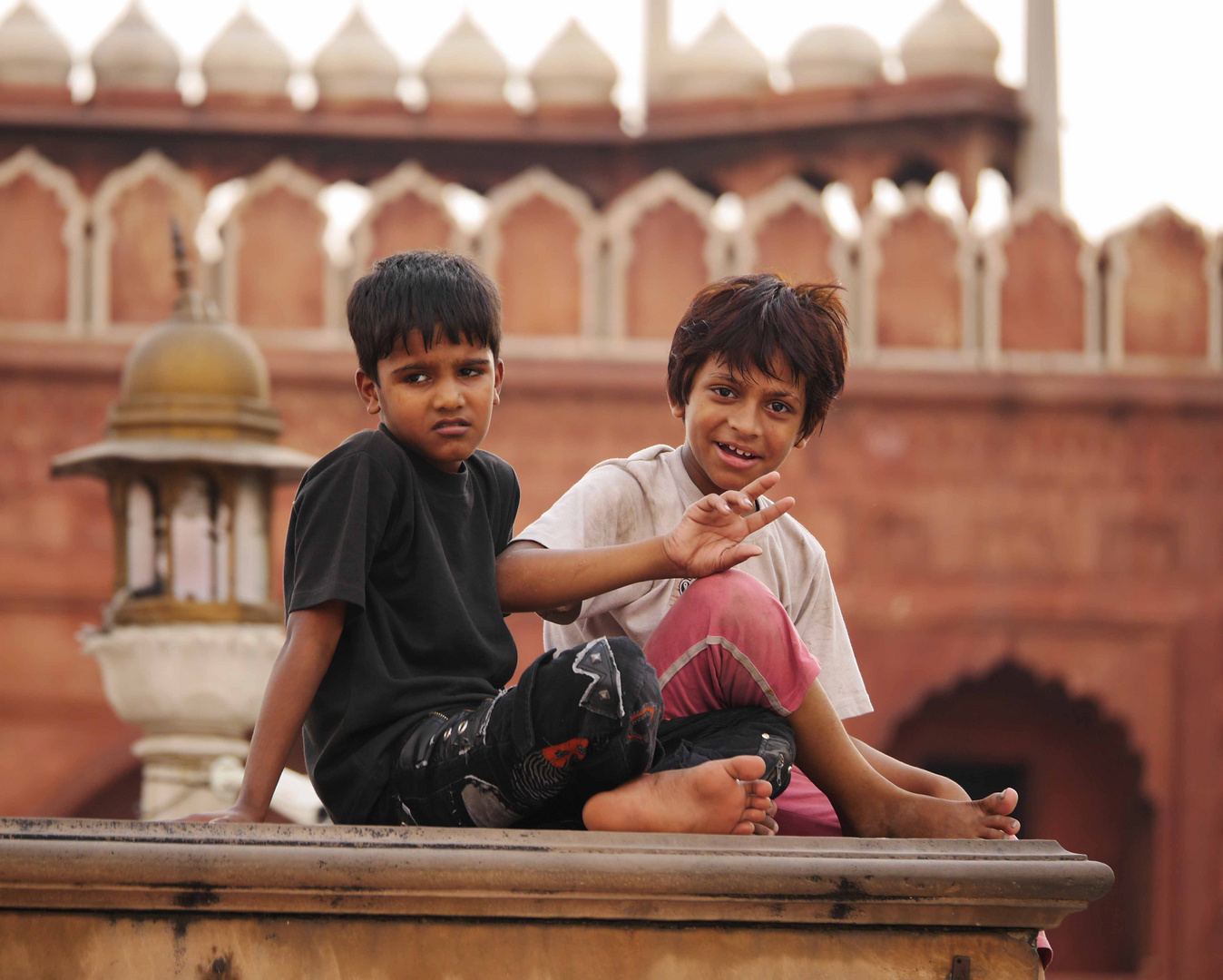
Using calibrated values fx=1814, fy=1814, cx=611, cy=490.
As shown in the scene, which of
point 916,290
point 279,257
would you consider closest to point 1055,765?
point 916,290

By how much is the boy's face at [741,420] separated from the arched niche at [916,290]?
5646 mm

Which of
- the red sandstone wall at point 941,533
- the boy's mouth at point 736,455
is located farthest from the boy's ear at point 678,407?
the red sandstone wall at point 941,533

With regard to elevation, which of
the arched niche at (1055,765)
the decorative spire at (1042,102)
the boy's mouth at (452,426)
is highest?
the decorative spire at (1042,102)

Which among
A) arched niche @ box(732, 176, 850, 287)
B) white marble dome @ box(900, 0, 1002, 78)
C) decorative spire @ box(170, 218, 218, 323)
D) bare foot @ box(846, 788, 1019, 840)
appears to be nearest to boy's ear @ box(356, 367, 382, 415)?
bare foot @ box(846, 788, 1019, 840)

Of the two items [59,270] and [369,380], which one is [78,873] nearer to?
[369,380]

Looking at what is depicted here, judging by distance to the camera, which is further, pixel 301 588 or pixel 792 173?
pixel 792 173

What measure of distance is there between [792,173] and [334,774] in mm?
8199

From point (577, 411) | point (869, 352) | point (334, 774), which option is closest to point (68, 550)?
point (577, 411)

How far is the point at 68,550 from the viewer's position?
771 cm

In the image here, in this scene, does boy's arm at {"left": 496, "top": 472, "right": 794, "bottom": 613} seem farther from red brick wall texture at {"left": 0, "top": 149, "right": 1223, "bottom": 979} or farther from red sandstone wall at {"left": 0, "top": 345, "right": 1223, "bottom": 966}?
red sandstone wall at {"left": 0, "top": 345, "right": 1223, "bottom": 966}

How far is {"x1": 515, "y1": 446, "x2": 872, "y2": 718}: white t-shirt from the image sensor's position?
2400mm

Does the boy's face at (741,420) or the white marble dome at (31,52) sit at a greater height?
the white marble dome at (31,52)

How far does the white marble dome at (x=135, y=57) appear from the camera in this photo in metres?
9.89

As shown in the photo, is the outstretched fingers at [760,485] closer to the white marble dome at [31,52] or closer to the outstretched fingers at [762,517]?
the outstretched fingers at [762,517]
